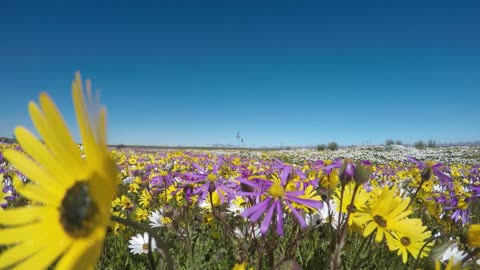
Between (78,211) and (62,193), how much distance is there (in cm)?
9

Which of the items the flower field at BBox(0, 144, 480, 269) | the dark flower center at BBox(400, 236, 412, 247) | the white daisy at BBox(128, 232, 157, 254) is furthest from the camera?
the white daisy at BBox(128, 232, 157, 254)

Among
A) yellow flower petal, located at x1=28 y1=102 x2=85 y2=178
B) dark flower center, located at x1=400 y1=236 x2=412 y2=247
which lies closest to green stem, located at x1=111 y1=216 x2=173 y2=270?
yellow flower petal, located at x1=28 y1=102 x2=85 y2=178

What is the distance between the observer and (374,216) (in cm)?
134

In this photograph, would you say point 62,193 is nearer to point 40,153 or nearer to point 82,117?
point 40,153

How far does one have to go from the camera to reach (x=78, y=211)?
1.95 feet

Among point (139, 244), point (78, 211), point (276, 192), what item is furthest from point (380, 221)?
point (139, 244)

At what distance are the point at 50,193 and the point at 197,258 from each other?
167cm

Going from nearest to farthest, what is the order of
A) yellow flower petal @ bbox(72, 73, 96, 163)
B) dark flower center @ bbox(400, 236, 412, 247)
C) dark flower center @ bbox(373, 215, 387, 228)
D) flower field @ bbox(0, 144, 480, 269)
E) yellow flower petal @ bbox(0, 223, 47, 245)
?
yellow flower petal @ bbox(72, 73, 96, 163), yellow flower petal @ bbox(0, 223, 47, 245), flower field @ bbox(0, 144, 480, 269), dark flower center @ bbox(373, 215, 387, 228), dark flower center @ bbox(400, 236, 412, 247)

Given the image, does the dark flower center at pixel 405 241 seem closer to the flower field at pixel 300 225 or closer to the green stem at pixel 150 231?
the flower field at pixel 300 225

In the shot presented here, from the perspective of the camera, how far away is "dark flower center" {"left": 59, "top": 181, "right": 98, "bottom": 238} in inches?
22.9

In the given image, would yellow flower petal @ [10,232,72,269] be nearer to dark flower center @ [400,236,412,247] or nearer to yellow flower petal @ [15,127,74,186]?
yellow flower petal @ [15,127,74,186]

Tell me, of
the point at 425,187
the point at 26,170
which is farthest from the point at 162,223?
the point at 425,187

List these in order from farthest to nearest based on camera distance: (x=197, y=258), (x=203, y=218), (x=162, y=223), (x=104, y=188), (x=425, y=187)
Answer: (x=425, y=187) < (x=203, y=218) < (x=162, y=223) < (x=197, y=258) < (x=104, y=188)

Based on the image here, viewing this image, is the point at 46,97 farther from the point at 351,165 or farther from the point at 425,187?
the point at 425,187
